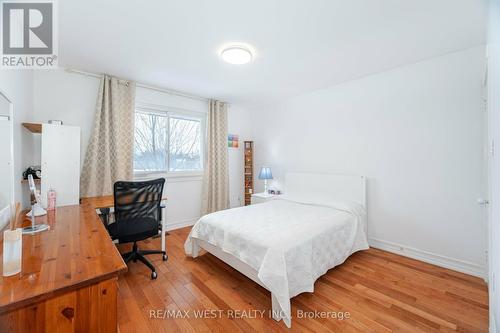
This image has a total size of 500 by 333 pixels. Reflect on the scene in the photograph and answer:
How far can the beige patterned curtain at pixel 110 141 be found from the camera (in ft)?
9.48

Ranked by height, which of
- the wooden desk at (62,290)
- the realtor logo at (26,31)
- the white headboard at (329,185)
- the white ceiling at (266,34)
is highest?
the white ceiling at (266,34)

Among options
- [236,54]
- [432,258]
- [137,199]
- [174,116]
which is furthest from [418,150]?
[174,116]

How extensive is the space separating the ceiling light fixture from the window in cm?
188

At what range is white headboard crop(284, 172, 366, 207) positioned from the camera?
301 centimetres

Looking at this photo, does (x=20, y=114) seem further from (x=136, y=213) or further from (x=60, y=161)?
(x=136, y=213)

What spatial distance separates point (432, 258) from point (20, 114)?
475 cm

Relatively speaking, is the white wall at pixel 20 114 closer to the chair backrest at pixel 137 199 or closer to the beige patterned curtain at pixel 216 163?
the chair backrest at pixel 137 199

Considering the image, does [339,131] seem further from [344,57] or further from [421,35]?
[421,35]

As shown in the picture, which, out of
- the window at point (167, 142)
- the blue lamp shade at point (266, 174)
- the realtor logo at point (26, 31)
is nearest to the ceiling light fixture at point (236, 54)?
the realtor logo at point (26, 31)

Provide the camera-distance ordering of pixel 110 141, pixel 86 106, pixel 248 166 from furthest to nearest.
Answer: pixel 248 166
pixel 110 141
pixel 86 106

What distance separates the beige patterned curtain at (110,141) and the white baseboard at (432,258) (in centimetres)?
383

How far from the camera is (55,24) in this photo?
1862 millimetres

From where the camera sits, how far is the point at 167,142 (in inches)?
148

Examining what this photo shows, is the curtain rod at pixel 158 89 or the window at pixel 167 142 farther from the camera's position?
the window at pixel 167 142
